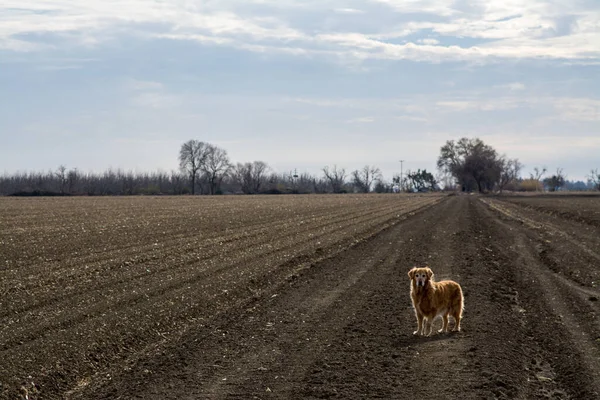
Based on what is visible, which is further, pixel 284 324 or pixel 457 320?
pixel 284 324

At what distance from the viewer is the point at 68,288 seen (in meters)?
15.5

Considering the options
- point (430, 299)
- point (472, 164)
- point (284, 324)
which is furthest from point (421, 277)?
point (472, 164)

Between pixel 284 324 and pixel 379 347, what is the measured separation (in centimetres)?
228

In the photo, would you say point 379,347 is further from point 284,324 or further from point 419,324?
point 284,324

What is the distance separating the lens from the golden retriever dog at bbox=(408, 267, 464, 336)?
10836 millimetres

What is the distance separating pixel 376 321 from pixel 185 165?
7222 inches

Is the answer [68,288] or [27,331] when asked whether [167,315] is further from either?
[68,288]

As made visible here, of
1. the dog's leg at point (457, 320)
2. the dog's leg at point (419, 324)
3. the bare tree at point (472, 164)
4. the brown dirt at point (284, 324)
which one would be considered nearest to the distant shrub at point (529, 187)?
the bare tree at point (472, 164)

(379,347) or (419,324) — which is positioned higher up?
(419,324)

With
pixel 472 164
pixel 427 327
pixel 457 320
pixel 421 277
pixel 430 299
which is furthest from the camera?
pixel 472 164

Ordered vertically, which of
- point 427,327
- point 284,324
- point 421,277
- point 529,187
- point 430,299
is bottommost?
point 284,324

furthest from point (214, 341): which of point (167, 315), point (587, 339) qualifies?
point (587, 339)

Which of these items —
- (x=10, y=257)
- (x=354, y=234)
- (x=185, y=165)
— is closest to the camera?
(x=10, y=257)

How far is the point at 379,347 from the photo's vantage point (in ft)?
34.0
